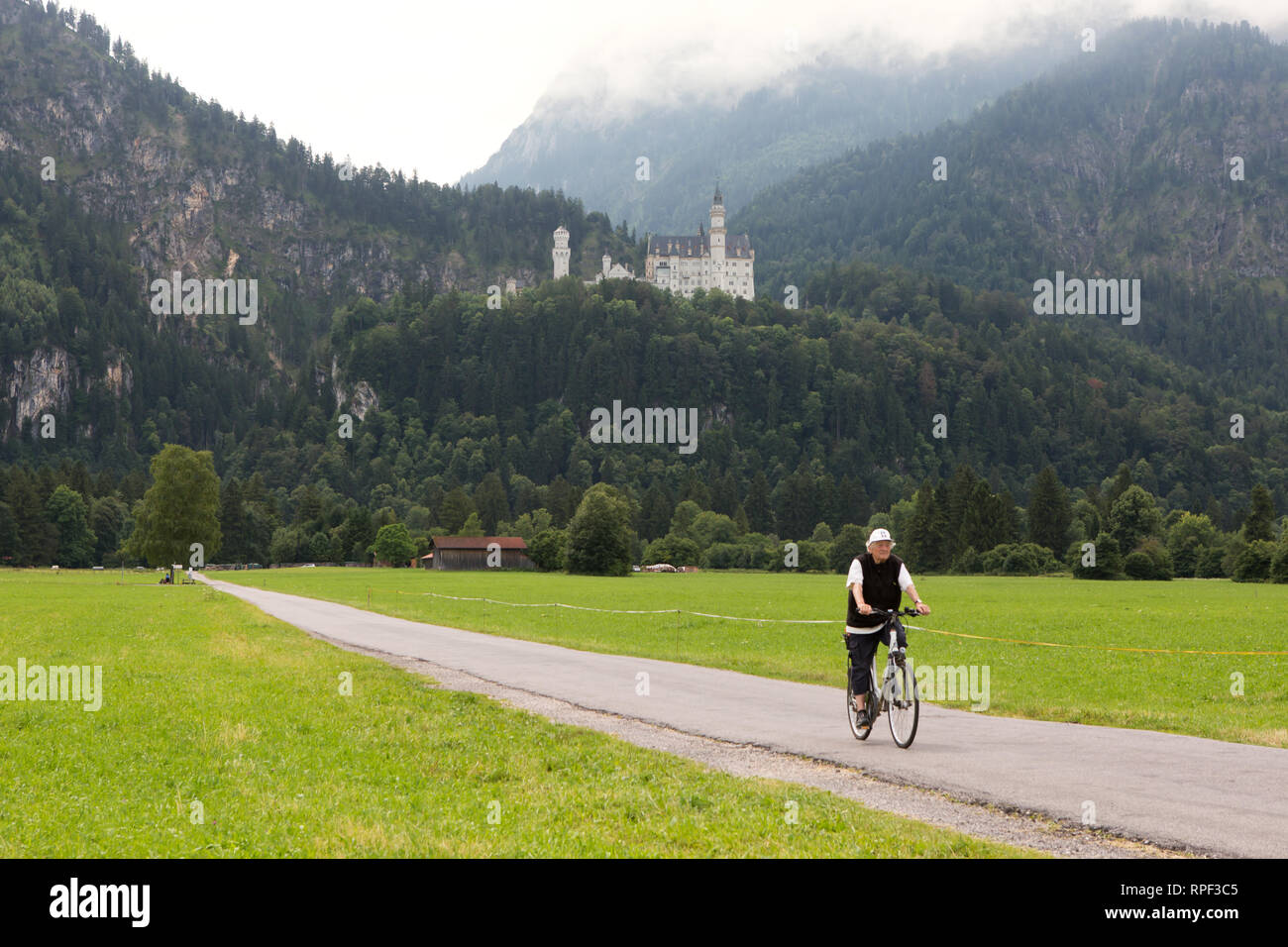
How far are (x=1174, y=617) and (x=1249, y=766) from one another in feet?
150

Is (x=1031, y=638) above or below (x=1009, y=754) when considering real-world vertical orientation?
below

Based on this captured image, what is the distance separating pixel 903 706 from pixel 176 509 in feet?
371

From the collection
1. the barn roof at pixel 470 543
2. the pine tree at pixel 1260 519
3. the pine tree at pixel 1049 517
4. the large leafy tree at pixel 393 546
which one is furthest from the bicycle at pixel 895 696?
the large leafy tree at pixel 393 546

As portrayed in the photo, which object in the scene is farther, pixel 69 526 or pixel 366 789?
pixel 69 526

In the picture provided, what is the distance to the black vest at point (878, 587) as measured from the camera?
729 inches

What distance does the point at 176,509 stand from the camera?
391ft

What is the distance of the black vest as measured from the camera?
60.7ft

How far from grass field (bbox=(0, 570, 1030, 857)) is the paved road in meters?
2.08

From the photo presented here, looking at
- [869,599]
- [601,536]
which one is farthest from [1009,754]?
[601,536]

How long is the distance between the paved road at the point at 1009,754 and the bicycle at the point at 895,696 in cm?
28

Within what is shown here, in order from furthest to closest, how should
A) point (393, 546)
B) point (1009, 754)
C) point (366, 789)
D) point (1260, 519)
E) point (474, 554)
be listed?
point (474, 554)
point (393, 546)
point (1260, 519)
point (1009, 754)
point (366, 789)

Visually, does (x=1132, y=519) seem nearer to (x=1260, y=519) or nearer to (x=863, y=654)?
(x=1260, y=519)
